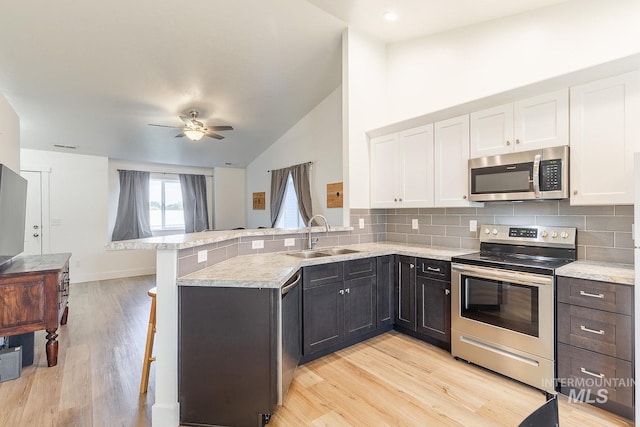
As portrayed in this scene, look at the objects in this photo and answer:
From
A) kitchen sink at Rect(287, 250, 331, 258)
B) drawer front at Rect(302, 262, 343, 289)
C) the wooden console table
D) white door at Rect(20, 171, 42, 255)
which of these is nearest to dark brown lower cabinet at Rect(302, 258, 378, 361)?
drawer front at Rect(302, 262, 343, 289)

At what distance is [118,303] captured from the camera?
14.5ft

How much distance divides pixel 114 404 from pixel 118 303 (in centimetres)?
284

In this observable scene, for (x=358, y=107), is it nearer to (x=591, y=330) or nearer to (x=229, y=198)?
(x=591, y=330)

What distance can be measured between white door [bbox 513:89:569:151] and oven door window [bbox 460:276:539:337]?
1.15m

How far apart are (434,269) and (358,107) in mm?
2107

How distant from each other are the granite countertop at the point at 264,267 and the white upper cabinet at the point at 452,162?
55cm

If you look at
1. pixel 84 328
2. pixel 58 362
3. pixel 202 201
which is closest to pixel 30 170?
pixel 202 201

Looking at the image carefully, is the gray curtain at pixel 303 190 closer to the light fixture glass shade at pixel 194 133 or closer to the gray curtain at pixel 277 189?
the gray curtain at pixel 277 189

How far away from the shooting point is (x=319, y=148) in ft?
17.1

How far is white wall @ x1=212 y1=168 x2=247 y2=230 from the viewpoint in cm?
738

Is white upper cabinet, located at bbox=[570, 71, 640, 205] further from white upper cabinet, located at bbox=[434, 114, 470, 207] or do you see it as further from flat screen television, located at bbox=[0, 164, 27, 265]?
flat screen television, located at bbox=[0, 164, 27, 265]

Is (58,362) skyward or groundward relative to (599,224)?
groundward

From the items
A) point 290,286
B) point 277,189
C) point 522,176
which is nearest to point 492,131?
point 522,176

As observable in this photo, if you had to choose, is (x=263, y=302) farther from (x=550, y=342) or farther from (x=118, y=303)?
(x=118, y=303)
